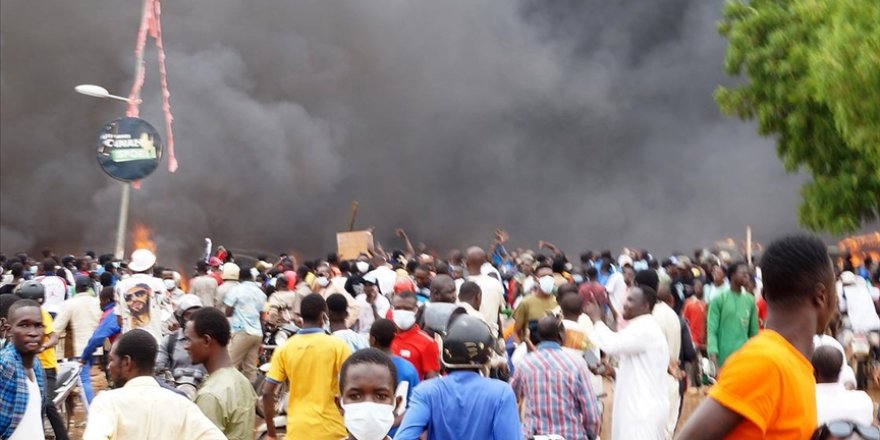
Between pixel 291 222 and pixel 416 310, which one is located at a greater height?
pixel 291 222

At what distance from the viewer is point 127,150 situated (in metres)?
13.4

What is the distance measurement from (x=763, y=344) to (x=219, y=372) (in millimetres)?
2681

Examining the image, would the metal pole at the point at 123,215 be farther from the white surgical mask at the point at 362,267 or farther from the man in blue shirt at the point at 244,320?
the man in blue shirt at the point at 244,320

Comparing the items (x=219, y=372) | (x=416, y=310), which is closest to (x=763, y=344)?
(x=219, y=372)

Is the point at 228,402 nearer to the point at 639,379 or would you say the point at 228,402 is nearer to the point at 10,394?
the point at 10,394

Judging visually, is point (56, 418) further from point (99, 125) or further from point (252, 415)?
point (99, 125)

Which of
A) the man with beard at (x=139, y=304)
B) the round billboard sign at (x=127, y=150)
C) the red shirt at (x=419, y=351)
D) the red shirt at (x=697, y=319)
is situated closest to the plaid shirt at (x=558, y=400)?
the red shirt at (x=419, y=351)

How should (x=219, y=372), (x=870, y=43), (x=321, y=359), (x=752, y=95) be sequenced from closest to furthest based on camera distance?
(x=219, y=372) → (x=321, y=359) → (x=870, y=43) → (x=752, y=95)

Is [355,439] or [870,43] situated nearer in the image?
[355,439]

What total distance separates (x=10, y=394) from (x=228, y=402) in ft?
3.09

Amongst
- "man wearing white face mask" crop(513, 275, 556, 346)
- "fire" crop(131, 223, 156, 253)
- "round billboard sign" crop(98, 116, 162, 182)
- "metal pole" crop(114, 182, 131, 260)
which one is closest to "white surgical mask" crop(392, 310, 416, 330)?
"man wearing white face mask" crop(513, 275, 556, 346)

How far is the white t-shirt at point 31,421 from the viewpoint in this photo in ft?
14.9

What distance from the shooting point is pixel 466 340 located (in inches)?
154

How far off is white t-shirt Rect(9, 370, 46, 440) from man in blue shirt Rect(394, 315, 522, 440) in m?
1.74
